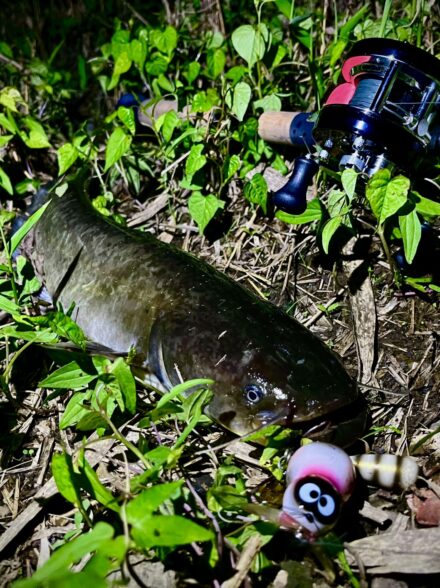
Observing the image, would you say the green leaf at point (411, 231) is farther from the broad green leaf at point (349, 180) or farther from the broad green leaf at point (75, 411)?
the broad green leaf at point (75, 411)

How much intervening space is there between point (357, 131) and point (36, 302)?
6.80ft

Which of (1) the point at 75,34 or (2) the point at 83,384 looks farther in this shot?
(1) the point at 75,34

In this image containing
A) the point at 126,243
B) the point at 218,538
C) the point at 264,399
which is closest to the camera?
the point at 218,538

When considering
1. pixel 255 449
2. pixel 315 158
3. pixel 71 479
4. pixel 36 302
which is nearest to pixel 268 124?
pixel 315 158

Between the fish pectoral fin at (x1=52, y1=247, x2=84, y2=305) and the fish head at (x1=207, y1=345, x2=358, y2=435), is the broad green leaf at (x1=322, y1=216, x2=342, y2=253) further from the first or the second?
the fish pectoral fin at (x1=52, y1=247, x2=84, y2=305)

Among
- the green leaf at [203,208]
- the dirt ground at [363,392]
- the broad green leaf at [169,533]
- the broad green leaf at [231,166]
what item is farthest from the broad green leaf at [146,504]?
the broad green leaf at [231,166]

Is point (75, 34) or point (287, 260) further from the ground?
point (75, 34)

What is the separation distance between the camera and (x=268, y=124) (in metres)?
3.59

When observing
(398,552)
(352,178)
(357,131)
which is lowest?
(398,552)

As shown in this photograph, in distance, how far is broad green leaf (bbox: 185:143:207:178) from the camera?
356 cm

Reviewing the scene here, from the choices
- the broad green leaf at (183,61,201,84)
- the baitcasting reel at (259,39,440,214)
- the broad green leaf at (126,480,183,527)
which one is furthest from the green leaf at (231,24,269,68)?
the broad green leaf at (126,480,183,527)

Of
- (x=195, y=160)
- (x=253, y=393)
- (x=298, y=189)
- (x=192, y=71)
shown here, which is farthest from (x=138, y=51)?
(x=253, y=393)

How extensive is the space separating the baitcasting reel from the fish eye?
0.98 m

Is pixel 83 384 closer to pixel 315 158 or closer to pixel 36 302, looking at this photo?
pixel 36 302
